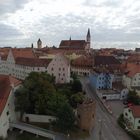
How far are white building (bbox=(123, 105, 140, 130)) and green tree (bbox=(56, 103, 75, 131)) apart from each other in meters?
11.2

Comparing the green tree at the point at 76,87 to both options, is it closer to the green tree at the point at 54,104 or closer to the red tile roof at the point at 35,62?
the red tile roof at the point at 35,62

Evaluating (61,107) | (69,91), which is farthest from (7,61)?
(61,107)

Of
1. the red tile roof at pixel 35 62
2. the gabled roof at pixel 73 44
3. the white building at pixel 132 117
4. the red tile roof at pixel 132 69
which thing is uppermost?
the gabled roof at pixel 73 44

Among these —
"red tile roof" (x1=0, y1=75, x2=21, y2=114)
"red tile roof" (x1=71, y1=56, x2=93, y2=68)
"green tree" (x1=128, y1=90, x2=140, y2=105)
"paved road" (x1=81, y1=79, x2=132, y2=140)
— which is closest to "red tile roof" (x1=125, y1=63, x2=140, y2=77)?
"green tree" (x1=128, y1=90, x2=140, y2=105)

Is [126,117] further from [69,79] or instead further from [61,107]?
[69,79]

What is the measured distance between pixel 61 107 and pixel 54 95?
4.54 metres

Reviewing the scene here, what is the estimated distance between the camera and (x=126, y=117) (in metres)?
50.0

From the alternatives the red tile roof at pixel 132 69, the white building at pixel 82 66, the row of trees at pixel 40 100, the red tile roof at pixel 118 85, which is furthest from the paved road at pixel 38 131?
the white building at pixel 82 66

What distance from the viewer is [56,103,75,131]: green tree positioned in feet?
141

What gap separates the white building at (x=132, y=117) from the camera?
47572mm

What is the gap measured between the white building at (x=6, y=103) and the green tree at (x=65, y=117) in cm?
890

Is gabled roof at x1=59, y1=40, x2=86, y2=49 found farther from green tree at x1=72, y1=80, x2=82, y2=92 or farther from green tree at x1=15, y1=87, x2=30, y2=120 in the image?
green tree at x1=15, y1=87, x2=30, y2=120

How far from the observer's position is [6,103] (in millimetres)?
45469

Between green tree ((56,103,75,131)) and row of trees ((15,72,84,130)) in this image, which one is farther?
row of trees ((15,72,84,130))
